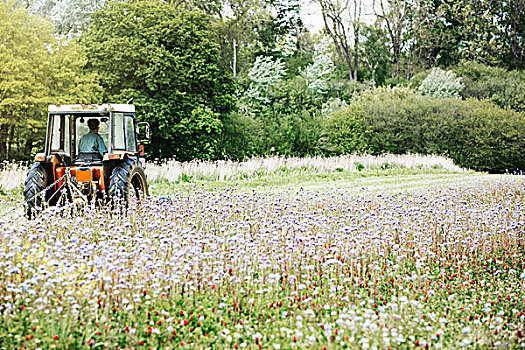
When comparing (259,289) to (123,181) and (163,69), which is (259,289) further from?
(163,69)

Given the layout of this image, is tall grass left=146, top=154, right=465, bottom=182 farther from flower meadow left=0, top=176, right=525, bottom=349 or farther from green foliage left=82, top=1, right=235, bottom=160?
flower meadow left=0, top=176, right=525, bottom=349

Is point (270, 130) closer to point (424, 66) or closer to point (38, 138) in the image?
point (38, 138)

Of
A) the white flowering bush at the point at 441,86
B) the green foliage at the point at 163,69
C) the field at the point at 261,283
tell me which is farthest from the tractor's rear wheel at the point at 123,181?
the white flowering bush at the point at 441,86

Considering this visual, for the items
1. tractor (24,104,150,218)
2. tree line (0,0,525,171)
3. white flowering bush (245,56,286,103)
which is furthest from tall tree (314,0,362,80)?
tractor (24,104,150,218)

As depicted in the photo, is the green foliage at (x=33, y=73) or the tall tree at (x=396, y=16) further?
the tall tree at (x=396, y=16)

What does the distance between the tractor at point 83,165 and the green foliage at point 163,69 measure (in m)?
11.0

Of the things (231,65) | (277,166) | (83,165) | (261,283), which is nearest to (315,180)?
(277,166)

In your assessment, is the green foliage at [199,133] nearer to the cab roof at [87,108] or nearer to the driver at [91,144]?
the cab roof at [87,108]

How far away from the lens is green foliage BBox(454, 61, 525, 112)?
3028 centimetres

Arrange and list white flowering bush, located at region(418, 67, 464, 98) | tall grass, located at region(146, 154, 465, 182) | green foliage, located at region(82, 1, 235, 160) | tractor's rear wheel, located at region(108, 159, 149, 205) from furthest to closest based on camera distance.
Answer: white flowering bush, located at region(418, 67, 464, 98) → green foliage, located at region(82, 1, 235, 160) → tall grass, located at region(146, 154, 465, 182) → tractor's rear wheel, located at region(108, 159, 149, 205)

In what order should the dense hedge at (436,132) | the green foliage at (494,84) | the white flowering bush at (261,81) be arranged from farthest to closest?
the green foliage at (494,84) < the white flowering bush at (261,81) < the dense hedge at (436,132)

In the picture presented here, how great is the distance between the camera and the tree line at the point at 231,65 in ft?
56.3

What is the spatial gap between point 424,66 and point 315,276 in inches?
1560

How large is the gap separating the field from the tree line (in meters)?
11.2
